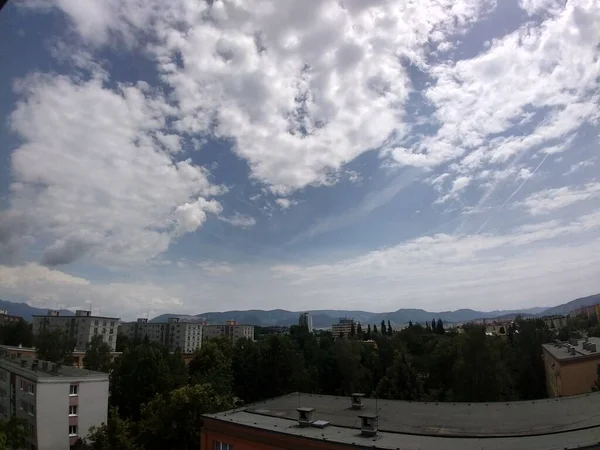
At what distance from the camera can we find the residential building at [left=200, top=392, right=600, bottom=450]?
12.9m

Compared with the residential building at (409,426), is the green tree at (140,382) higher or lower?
lower

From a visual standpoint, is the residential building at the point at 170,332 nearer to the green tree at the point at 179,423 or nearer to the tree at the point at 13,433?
the green tree at the point at 179,423

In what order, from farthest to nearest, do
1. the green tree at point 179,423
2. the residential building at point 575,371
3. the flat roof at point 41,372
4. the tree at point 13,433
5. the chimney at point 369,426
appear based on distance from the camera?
the residential building at point 575,371 → the flat roof at point 41,372 → the green tree at point 179,423 → the tree at point 13,433 → the chimney at point 369,426

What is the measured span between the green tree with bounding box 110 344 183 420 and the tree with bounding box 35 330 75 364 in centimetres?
1298

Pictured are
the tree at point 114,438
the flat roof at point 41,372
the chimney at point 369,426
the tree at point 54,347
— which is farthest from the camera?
the tree at point 54,347

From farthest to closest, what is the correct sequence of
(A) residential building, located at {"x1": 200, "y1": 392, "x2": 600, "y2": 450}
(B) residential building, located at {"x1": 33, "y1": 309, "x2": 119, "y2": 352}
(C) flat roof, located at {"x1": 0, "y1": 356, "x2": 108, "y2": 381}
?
(B) residential building, located at {"x1": 33, "y1": 309, "x2": 119, "y2": 352} < (C) flat roof, located at {"x1": 0, "y1": 356, "x2": 108, "y2": 381} < (A) residential building, located at {"x1": 200, "y1": 392, "x2": 600, "y2": 450}

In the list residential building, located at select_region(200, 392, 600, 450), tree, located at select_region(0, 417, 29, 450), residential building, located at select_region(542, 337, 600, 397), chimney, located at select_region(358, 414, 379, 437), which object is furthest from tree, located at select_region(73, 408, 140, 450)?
residential building, located at select_region(542, 337, 600, 397)

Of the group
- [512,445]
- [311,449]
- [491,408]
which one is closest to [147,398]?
[311,449]

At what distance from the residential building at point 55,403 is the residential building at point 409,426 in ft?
48.5

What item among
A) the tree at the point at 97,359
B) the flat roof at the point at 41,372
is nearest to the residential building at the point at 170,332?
the tree at the point at 97,359

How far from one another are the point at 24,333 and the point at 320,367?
3899cm

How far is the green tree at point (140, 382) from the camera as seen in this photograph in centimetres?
3384

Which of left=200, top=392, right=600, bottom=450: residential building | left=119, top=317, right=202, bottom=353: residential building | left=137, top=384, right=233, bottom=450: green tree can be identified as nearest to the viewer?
left=200, top=392, right=600, bottom=450: residential building

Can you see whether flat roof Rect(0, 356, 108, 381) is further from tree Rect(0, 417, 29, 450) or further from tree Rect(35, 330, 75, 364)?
tree Rect(35, 330, 75, 364)
